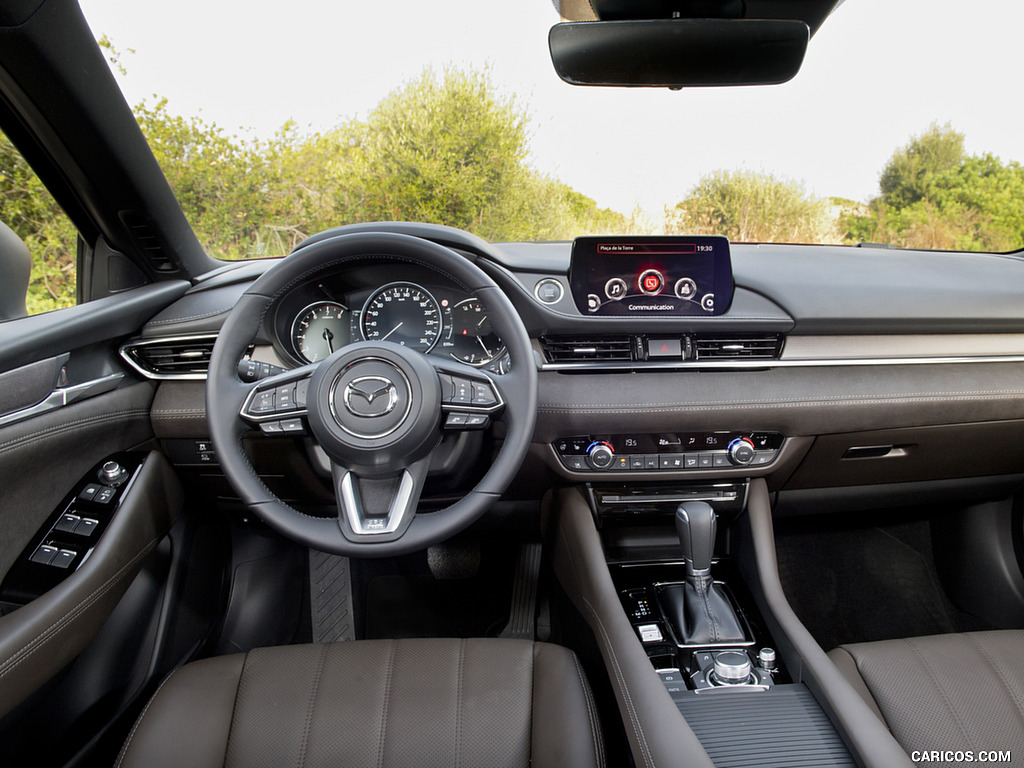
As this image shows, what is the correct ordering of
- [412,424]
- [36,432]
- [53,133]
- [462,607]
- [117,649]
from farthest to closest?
[462,607] < [117,649] < [53,133] < [36,432] < [412,424]

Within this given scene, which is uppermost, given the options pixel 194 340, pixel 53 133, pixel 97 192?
pixel 53 133

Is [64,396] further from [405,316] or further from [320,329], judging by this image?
[405,316]

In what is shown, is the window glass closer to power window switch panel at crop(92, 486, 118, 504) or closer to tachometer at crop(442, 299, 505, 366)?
power window switch panel at crop(92, 486, 118, 504)

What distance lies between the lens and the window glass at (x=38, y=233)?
1714 millimetres

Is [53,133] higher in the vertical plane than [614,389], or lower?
higher

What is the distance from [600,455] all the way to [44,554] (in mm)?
1420

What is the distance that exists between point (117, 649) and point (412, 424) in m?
1.15

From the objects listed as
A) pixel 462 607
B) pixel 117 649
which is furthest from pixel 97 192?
pixel 462 607

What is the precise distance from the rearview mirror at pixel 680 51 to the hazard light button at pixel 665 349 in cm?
67

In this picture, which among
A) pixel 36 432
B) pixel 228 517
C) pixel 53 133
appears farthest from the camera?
pixel 228 517

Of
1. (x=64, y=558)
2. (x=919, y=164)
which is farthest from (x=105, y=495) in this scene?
(x=919, y=164)

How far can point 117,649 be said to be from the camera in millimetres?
1763

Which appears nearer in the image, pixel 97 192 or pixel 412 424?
pixel 412 424

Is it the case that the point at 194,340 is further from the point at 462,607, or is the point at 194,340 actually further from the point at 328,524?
the point at 462,607
